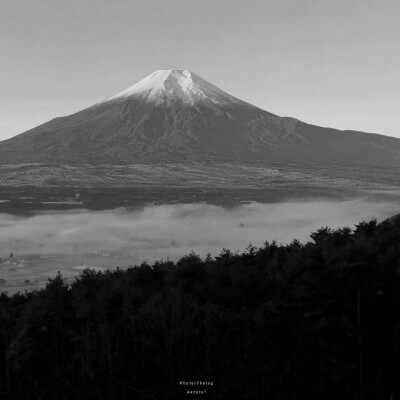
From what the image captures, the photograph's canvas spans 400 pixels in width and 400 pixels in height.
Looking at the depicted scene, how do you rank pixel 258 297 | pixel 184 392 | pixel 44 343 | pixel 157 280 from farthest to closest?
pixel 157 280 < pixel 258 297 < pixel 44 343 < pixel 184 392

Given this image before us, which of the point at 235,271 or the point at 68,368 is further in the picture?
the point at 235,271

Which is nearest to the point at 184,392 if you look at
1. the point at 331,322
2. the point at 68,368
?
the point at 68,368

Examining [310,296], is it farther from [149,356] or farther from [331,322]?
[149,356]

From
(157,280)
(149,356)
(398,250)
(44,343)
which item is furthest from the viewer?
(157,280)

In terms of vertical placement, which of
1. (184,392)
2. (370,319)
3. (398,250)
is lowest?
(184,392)

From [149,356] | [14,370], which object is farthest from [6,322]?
[149,356]

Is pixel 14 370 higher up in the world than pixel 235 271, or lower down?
lower down
